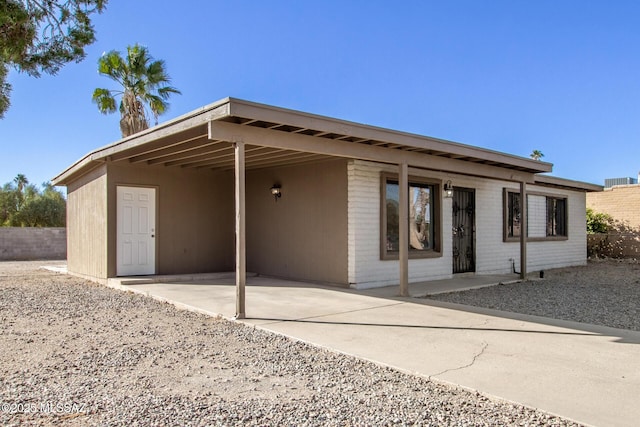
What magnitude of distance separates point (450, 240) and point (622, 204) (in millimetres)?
10430

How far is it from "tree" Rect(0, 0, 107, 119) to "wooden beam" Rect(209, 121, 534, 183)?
2.54 metres

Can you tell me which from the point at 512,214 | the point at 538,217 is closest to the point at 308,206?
the point at 512,214

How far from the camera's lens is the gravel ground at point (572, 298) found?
6180 mm

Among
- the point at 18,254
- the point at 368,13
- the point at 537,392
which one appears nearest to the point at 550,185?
the point at 368,13

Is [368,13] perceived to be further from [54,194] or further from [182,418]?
[54,194]

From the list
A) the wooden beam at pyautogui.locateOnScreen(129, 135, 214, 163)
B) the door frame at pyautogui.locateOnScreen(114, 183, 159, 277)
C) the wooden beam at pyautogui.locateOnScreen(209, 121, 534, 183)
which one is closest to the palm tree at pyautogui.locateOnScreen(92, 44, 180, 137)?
the door frame at pyautogui.locateOnScreen(114, 183, 159, 277)

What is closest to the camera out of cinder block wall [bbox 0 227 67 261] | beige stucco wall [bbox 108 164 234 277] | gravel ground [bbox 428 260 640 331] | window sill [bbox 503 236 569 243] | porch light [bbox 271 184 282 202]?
→ gravel ground [bbox 428 260 640 331]

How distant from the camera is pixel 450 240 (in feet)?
32.3

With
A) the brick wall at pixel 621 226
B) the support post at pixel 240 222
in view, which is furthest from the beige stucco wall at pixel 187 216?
the brick wall at pixel 621 226

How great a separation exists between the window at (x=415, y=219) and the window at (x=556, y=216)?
5.42 metres

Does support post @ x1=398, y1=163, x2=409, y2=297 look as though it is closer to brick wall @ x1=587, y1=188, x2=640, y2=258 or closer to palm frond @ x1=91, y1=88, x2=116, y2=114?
palm frond @ x1=91, y1=88, x2=116, y2=114

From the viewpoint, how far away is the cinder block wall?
1797 centimetres

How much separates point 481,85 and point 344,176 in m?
10.8

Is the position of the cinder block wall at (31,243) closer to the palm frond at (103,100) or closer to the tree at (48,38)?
the palm frond at (103,100)
